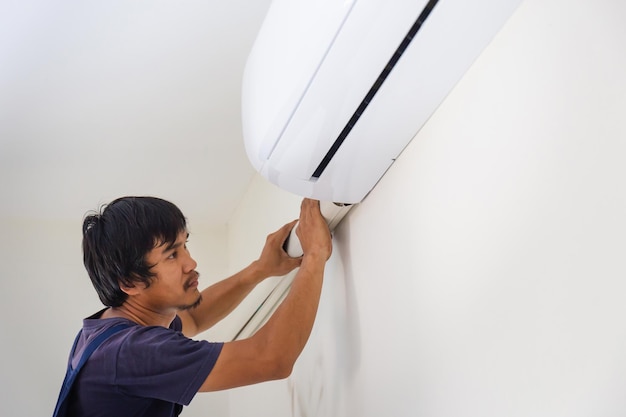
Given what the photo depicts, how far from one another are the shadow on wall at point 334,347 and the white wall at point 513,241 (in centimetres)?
6

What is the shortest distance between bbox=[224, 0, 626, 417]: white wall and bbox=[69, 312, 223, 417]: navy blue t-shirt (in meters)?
0.29

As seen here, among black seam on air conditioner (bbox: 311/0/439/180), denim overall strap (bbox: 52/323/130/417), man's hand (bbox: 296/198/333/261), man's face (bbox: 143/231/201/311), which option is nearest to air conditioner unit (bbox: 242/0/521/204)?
black seam on air conditioner (bbox: 311/0/439/180)

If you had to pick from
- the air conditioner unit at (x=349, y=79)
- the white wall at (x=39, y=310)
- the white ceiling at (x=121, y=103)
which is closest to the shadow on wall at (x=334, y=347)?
the air conditioner unit at (x=349, y=79)

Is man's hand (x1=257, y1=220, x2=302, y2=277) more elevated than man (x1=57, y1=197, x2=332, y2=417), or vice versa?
man's hand (x1=257, y1=220, x2=302, y2=277)

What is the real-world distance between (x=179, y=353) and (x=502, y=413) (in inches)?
18.4

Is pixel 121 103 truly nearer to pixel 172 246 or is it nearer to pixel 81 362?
pixel 172 246

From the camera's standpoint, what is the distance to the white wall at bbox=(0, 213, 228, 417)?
188 cm

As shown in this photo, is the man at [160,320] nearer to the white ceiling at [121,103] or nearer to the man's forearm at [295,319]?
the man's forearm at [295,319]

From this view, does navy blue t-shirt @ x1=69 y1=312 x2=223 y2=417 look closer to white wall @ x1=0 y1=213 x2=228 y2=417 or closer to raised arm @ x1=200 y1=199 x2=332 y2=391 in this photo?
raised arm @ x1=200 y1=199 x2=332 y2=391

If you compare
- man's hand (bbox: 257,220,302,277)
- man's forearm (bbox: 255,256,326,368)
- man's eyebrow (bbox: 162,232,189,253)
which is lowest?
man's forearm (bbox: 255,256,326,368)

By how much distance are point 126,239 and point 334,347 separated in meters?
0.43

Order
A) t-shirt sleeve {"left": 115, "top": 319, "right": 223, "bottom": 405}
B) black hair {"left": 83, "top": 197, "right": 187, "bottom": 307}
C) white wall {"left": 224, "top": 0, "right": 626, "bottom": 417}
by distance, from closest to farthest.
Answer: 1. white wall {"left": 224, "top": 0, "right": 626, "bottom": 417}
2. t-shirt sleeve {"left": 115, "top": 319, "right": 223, "bottom": 405}
3. black hair {"left": 83, "top": 197, "right": 187, "bottom": 307}

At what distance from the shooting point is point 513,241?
0.76 metres

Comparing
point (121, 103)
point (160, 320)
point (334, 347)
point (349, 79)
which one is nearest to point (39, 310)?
point (121, 103)
